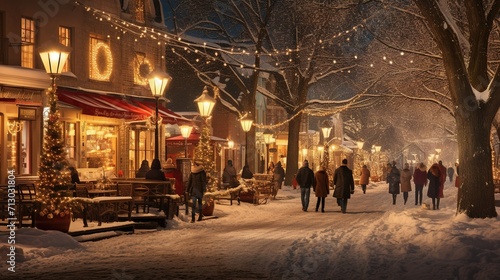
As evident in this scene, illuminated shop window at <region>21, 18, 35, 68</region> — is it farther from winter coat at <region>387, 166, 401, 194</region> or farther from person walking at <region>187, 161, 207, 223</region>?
winter coat at <region>387, 166, 401, 194</region>

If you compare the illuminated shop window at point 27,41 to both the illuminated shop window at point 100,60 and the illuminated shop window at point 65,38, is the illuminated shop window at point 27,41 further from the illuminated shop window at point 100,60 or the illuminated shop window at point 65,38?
the illuminated shop window at point 100,60

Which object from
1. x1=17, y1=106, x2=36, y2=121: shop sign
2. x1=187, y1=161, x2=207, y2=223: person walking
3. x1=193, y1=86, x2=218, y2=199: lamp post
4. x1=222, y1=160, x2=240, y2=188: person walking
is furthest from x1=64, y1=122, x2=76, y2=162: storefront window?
x1=187, y1=161, x2=207, y2=223: person walking

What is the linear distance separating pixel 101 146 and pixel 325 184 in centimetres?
926

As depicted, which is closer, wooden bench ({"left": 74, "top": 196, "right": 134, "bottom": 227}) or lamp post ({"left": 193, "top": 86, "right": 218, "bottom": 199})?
wooden bench ({"left": 74, "top": 196, "right": 134, "bottom": 227})

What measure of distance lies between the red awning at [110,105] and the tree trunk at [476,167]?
13.3 metres

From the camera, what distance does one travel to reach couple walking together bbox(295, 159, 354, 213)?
2828cm

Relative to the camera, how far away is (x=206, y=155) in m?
27.5

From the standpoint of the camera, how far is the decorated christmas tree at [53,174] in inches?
699

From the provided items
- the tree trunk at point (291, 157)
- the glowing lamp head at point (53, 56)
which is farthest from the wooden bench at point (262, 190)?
the glowing lamp head at point (53, 56)

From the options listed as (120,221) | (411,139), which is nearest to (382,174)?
(411,139)

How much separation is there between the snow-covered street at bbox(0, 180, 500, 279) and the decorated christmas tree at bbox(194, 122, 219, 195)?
5316mm

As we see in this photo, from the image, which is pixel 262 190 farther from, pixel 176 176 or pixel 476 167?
pixel 476 167

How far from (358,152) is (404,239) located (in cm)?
5839

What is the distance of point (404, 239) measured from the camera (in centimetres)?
1653
